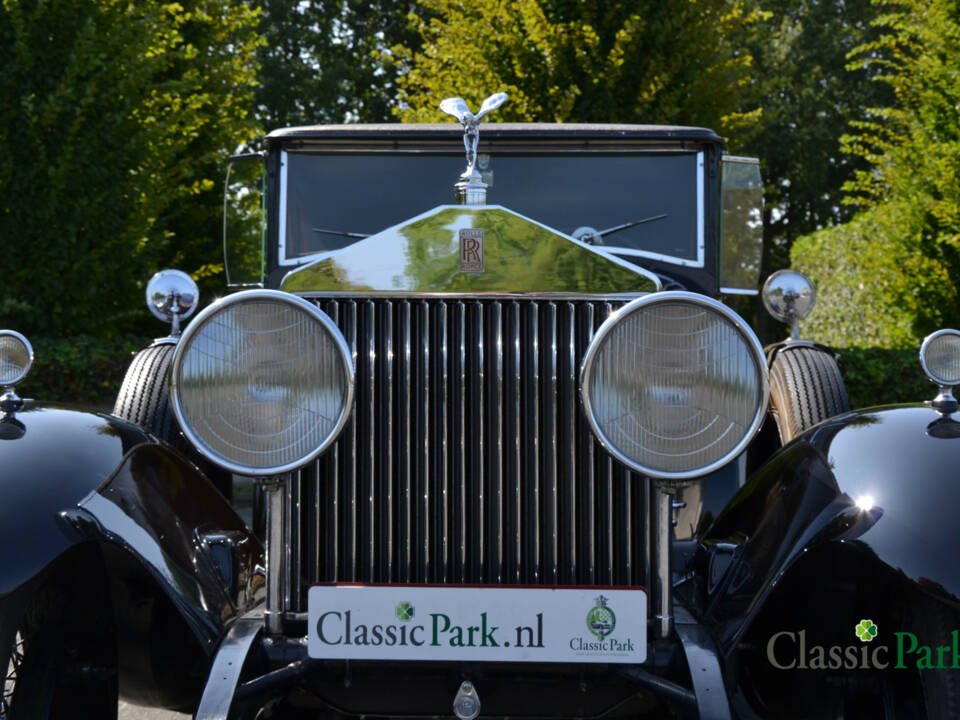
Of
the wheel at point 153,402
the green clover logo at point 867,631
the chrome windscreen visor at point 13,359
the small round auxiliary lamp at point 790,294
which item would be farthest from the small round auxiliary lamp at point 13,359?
the small round auxiliary lamp at point 790,294

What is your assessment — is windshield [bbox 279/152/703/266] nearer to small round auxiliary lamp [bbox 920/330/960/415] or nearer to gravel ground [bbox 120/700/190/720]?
small round auxiliary lamp [bbox 920/330/960/415]

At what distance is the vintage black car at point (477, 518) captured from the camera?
221 centimetres

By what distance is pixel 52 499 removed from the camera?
2311 millimetres

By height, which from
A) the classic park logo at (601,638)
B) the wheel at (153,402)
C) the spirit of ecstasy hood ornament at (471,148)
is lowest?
the classic park logo at (601,638)

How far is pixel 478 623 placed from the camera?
2229 mm

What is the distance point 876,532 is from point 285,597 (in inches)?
49.8

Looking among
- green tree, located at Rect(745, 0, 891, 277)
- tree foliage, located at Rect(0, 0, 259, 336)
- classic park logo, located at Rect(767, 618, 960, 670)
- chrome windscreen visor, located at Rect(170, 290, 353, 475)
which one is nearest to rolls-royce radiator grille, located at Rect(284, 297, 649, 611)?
chrome windscreen visor, located at Rect(170, 290, 353, 475)

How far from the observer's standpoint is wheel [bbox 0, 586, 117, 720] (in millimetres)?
2316

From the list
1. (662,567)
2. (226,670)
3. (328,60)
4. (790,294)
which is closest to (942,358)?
(662,567)

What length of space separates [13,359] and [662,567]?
5.66 feet

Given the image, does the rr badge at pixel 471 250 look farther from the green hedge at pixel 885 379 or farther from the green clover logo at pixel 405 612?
the green hedge at pixel 885 379

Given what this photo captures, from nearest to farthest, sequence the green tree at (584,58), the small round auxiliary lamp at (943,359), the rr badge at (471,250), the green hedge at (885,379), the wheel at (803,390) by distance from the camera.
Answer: the rr badge at (471,250) → the small round auxiliary lamp at (943,359) → the wheel at (803,390) → the green tree at (584,58) → the green hedge at (885,379)

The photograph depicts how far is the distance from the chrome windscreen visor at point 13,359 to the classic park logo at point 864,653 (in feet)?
6.46

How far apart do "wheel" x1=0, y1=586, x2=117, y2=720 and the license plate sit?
65 centimetres
